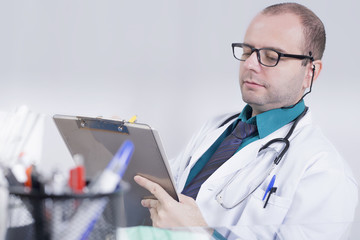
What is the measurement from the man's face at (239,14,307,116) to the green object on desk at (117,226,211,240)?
→ 0.66 m

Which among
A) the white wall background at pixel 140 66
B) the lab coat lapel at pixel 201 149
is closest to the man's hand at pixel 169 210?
the lab coat lapel at pixel 201 149

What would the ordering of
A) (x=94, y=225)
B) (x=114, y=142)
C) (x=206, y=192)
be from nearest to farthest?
(x=94, y=225), (x=114, y=142), (x=206, y=192)

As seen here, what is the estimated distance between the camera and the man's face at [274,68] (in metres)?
1.33

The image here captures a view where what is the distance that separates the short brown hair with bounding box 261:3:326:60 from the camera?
136cm

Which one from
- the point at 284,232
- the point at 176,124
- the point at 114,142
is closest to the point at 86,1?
the point at 176,124

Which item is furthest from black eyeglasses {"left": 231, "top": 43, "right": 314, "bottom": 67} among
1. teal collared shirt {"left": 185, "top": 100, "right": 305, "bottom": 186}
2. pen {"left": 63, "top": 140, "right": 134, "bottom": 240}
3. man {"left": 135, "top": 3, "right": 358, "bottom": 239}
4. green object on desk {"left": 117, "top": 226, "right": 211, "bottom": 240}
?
pen {"left": 63, "top": 140, "right": 134, "bottom": 240}

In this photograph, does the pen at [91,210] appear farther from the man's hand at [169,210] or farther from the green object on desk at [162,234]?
the man's hand at [169,210]

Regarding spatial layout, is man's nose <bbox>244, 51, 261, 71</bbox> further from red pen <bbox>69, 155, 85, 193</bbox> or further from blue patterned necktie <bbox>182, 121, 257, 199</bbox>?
red pen <bbox>69, 155, 85, 193</bbox>

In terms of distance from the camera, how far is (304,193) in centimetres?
119

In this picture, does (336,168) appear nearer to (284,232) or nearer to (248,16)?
(284,232)

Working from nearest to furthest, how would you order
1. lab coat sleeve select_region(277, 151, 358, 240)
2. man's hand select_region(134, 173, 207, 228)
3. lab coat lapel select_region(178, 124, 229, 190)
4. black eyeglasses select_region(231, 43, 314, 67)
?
man's hand select_region(134, 173, 207, 228) < lab coat sleeve select_region(277, 151, 358, 240) < black eyeglasses select_region(231, 43, 314, 67) < lab coat lapel select_region(178, 124, 229, 190)

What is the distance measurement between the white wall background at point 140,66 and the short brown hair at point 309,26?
2.09ft

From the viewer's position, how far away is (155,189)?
1.06 m

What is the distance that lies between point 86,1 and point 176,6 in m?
0.43
